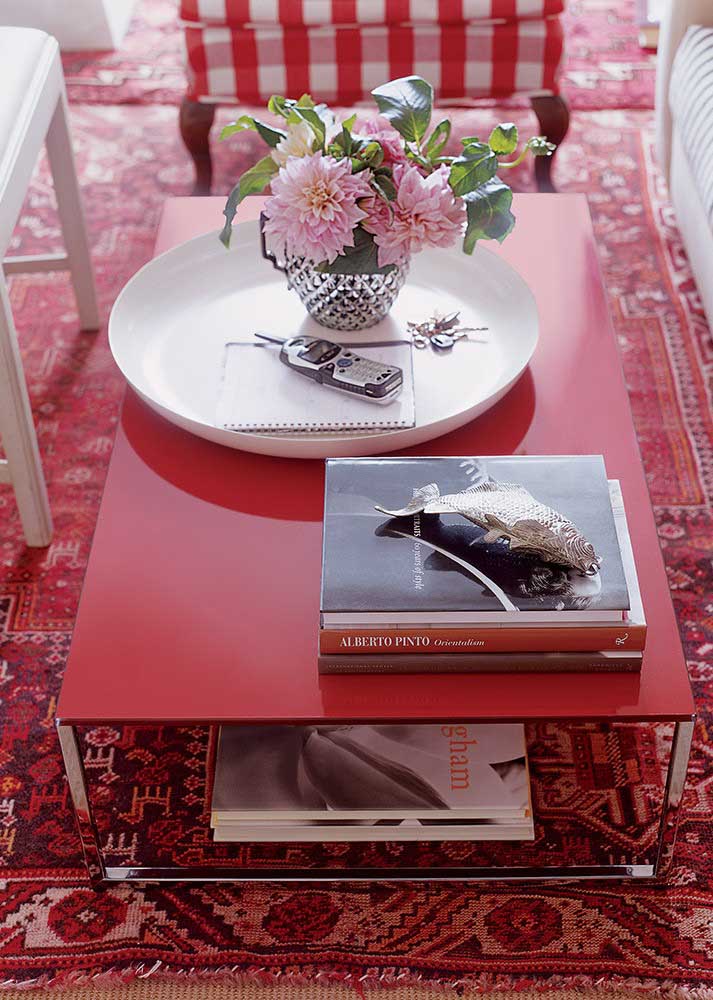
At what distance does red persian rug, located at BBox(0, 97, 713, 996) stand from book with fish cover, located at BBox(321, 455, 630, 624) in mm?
429

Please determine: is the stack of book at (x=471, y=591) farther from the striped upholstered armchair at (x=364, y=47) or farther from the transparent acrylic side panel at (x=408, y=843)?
the striped upholstered armchair at (x=364, y=47)

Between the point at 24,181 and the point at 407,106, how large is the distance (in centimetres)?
67

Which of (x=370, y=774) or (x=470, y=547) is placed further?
(x=370, y=774)

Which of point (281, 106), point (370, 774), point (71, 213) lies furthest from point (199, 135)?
point (370, 774)

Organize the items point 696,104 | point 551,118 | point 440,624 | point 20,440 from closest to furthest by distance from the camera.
A: point 440,624 < point 20,440 < point 696,104 < point 551,118

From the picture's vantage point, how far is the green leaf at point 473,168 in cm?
147

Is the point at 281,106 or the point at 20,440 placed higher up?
the point at 281,106

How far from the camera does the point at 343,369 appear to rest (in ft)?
5.12

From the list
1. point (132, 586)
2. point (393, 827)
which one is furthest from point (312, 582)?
point (393, 827)

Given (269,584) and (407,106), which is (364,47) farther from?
(269,584)

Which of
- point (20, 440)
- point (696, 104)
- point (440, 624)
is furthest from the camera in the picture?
point (696, 104)

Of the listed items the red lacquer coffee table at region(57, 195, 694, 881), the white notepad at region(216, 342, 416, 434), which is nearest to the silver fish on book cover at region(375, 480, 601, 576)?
the red lacquer coffee table at region(57, 195, 694, 881)

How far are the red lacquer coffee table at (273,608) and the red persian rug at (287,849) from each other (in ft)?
0.15

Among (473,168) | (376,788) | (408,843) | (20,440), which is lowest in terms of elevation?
(408,843)
